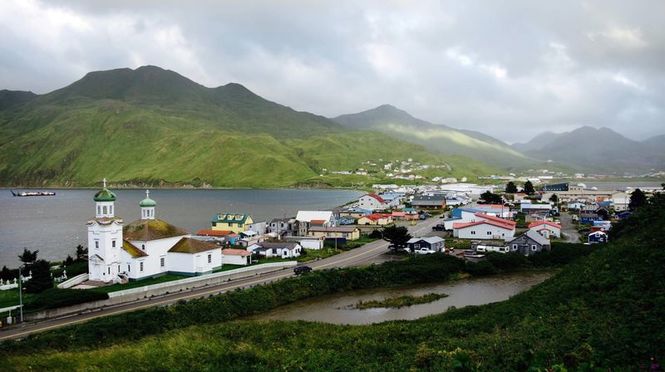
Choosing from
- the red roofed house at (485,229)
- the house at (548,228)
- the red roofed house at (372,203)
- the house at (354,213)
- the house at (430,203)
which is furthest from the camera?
the house at (430,203)

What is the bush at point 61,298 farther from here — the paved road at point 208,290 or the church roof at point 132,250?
the church roof at point 132,250

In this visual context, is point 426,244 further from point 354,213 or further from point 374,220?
point 354,213

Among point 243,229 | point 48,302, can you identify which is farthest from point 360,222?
point 48,302

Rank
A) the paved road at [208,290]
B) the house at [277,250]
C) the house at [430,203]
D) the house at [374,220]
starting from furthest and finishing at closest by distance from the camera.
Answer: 1. the house at [430,203]
2. the house at [374,220]
3. the house at [277,250]
4. the paved road at [208,290]

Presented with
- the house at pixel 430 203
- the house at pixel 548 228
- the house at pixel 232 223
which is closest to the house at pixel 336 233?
the house at pixel 232 223

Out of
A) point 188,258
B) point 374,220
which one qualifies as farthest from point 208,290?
point 374,220

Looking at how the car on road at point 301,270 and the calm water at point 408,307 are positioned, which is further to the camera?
the car on road at point 301,270

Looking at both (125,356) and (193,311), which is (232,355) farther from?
(193,311)
